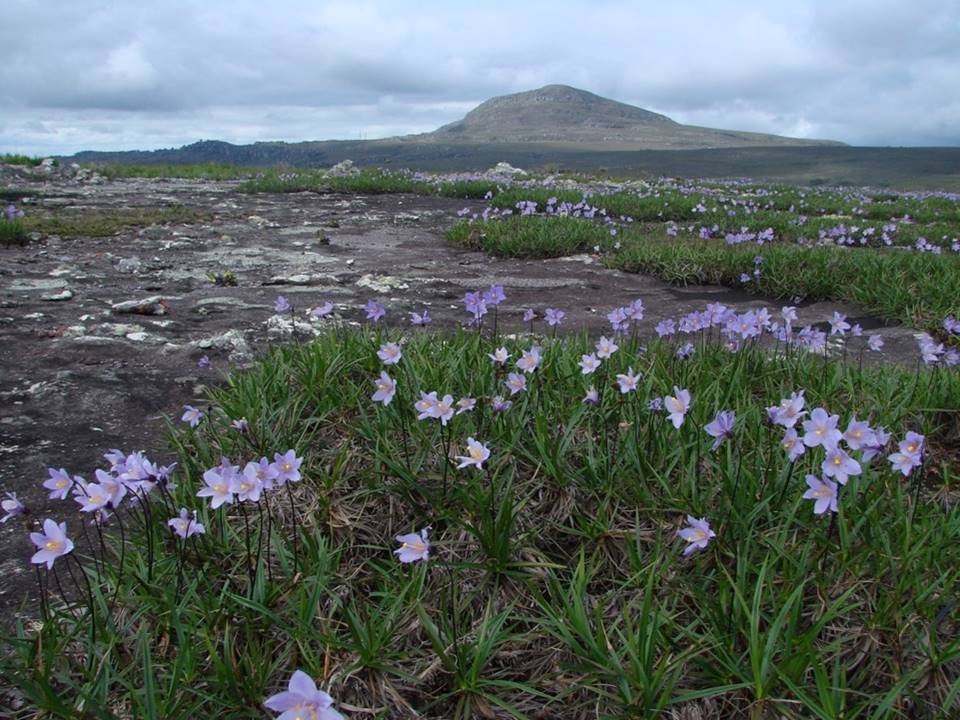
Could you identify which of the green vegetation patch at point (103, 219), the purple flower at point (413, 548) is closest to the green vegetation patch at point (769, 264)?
the green vegetation patch at point (103, 219)

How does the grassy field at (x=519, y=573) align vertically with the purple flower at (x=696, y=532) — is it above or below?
below

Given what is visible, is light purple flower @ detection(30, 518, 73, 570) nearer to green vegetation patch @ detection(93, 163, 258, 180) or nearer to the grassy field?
the grassy field

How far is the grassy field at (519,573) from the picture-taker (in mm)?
2002

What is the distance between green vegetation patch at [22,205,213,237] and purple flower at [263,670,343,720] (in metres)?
9.33

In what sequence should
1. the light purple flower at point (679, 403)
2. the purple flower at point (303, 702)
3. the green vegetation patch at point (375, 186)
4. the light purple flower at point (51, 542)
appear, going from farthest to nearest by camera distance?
the green vegetation patch at point (375, 186), the light purple flower at point (679, 403), the light purple flower at point (51, 542), the purple flower at point (303, 702)

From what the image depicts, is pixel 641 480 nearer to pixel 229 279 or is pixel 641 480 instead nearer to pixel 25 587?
pixel 25 587

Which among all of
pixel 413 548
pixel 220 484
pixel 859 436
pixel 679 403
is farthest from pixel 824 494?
pixel 220 484

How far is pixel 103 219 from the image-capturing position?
10.3 meters

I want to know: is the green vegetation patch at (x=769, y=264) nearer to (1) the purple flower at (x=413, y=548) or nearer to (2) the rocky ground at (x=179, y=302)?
(2) the rocky ground at (x=179, y=302)

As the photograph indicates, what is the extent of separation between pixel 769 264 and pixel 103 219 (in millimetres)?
9238

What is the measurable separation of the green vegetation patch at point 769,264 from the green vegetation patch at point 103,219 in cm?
462

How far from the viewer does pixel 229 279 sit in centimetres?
672

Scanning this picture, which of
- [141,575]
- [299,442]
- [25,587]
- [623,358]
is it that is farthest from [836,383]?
[25,587]

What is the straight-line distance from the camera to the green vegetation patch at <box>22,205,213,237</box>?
9258 mm
